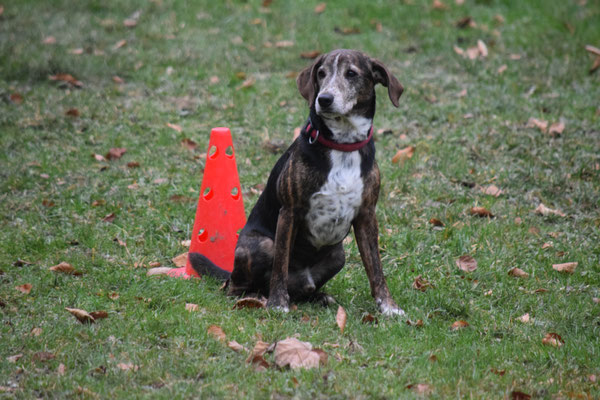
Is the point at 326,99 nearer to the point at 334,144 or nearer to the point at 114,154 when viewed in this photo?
the point at 334,144

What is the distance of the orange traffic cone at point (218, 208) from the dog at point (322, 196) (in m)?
0.47

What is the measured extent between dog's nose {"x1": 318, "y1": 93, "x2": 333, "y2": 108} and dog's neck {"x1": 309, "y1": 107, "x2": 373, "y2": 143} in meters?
0.16

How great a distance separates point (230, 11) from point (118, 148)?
4.51 m

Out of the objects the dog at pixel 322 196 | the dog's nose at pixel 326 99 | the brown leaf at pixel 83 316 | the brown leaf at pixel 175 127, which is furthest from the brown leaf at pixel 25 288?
the brown leaf at pixel 175 127

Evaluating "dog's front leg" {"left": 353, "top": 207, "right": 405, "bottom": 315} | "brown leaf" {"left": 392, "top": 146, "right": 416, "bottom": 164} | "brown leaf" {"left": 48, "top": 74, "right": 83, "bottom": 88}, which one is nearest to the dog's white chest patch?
"dog's front leg" {"left": 353, "top": 207, "right": 405, "bottom": 315}

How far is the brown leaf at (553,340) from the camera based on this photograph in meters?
3.97

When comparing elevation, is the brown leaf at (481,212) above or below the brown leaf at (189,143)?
above

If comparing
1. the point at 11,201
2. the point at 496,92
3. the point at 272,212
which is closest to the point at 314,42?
the point at 496,92

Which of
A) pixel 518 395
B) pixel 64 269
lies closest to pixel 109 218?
pixel 64 269

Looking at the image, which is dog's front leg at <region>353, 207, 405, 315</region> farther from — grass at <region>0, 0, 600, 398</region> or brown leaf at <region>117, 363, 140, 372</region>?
brown leaf at <region>117, 363, 140, 372</region>

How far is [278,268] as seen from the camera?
4410mm

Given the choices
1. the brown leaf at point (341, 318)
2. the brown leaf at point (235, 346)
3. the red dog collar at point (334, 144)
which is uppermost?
the red dog collar at point (334, 144)

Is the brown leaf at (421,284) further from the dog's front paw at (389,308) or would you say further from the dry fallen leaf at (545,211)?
the dry fallen leaf at (545,211)

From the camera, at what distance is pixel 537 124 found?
761 centimetres
